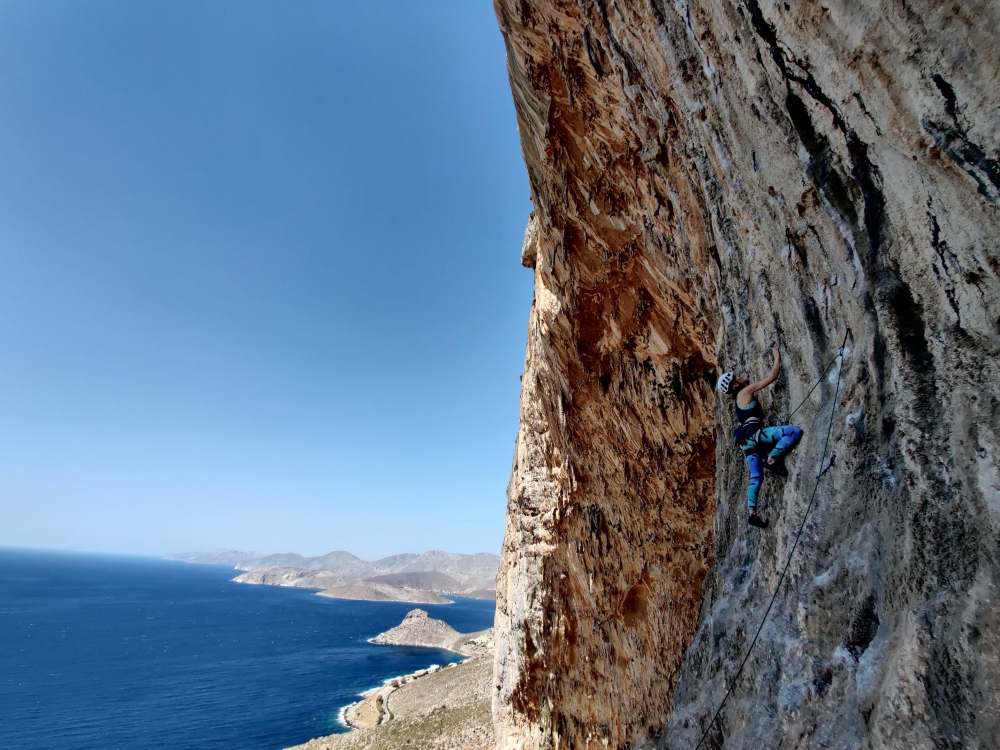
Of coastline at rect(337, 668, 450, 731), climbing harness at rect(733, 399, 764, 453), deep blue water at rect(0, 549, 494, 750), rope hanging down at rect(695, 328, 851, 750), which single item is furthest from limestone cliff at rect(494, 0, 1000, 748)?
deep blue water at rect(0, 549, 494, 750)

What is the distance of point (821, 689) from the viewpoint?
11.3 feet

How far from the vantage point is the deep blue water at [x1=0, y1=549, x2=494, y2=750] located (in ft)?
134

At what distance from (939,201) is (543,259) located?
9.46 metres

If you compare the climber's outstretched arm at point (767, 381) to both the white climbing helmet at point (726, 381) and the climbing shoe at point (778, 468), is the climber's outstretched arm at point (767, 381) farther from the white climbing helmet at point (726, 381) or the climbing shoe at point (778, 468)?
the climbing shoe at point (778, 468)

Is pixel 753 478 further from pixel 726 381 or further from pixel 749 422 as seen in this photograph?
pixel 726 381

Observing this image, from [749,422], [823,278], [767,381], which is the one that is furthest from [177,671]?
[823,278]

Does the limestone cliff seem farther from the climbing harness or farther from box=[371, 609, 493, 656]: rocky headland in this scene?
box=[371, 609, 493, 656]: rocky headland

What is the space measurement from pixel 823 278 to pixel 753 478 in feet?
6.99

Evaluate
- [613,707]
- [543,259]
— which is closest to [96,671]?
[613,707]

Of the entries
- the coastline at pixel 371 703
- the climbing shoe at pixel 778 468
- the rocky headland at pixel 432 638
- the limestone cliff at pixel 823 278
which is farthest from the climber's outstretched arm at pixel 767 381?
the rocky headland at pixel 432 638

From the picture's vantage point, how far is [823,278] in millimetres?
4527

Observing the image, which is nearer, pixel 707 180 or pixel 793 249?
pixel 793 249

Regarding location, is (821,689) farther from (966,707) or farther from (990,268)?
(990,268)

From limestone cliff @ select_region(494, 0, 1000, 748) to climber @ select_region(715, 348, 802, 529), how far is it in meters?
0.13
